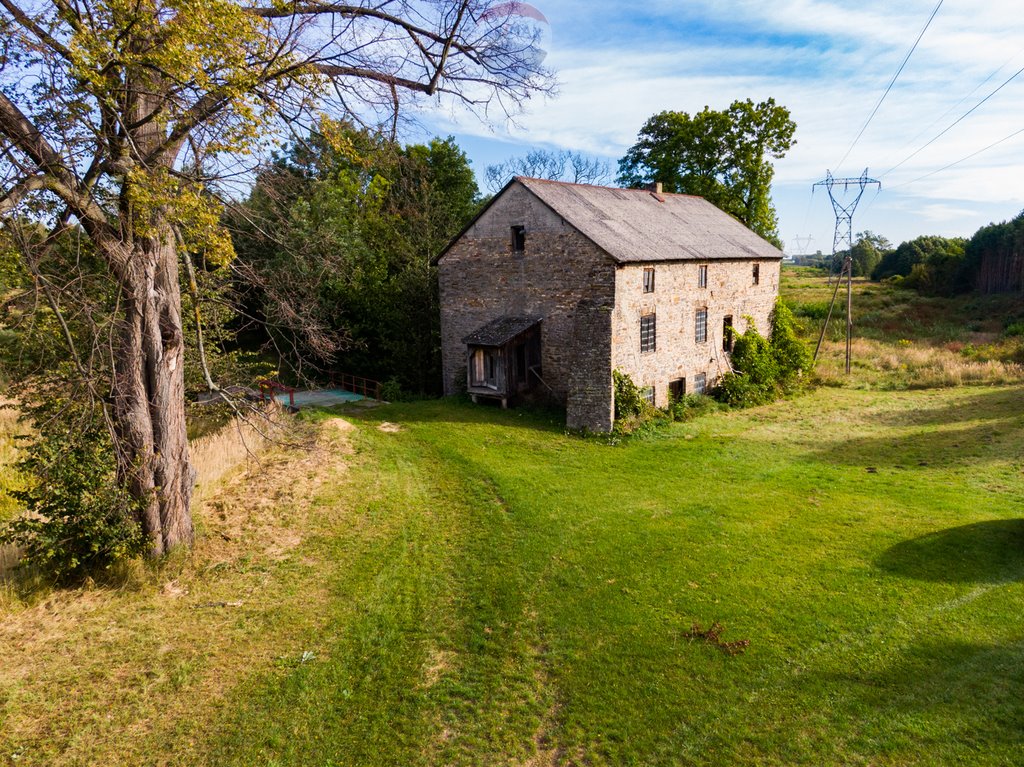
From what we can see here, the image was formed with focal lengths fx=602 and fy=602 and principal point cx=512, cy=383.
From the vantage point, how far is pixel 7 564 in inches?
384

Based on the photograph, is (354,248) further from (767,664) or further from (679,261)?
(767,664)

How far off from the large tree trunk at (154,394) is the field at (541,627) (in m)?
1.09

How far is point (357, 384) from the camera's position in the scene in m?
28.0

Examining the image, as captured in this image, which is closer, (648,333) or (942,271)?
(648,333)

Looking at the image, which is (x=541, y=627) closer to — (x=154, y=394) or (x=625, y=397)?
(x=154, y=394)

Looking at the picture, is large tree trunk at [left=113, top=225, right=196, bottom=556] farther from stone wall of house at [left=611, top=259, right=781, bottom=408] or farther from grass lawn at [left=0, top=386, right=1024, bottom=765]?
stone wall of house at [left=611, top=259, right=781, bottom=408]

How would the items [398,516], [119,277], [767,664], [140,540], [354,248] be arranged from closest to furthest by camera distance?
[767,664] < [119,277] < [140,540] < [398,516] < [354,248]

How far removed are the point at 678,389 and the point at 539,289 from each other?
7.25 meters

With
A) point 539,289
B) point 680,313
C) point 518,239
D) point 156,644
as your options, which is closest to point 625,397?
point 539,289

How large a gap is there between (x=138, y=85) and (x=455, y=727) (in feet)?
31.3

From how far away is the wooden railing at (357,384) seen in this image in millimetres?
26375

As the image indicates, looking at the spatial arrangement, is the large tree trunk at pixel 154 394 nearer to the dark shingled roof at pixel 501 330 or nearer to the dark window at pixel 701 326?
the dark shingled roof at pixel 501 330

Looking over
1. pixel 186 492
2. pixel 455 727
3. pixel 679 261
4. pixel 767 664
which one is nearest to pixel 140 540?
pixel 186 492

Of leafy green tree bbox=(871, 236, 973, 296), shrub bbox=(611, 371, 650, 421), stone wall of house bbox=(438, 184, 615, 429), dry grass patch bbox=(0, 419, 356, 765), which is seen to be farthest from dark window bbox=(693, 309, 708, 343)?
leafy green tree bbox=(871, 236, 973, 296)
